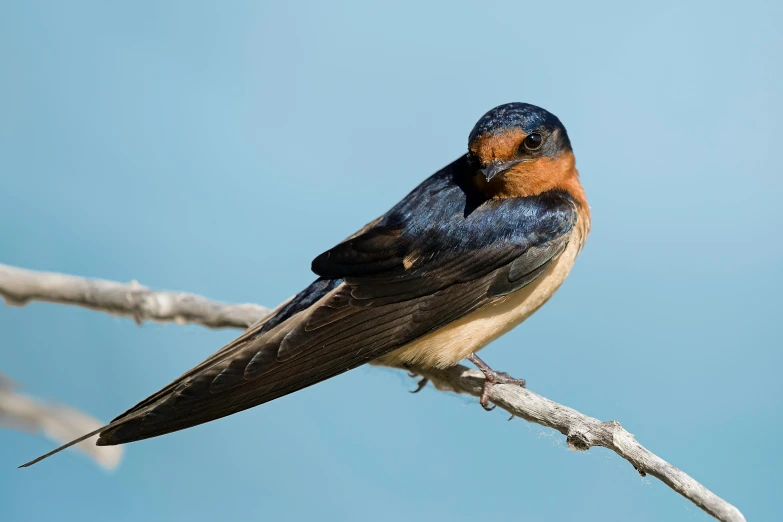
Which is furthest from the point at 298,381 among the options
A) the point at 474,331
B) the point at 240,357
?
the point at 474,331

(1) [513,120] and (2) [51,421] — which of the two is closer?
(1) [513,120]

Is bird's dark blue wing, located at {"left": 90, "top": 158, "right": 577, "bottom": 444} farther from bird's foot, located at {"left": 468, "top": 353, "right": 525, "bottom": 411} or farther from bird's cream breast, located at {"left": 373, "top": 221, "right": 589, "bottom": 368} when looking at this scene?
bird's foot, located at {"left": 468, "top": 353, "right": 525, "bottom": 411}

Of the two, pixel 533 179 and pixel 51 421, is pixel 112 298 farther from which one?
pixel 533 179

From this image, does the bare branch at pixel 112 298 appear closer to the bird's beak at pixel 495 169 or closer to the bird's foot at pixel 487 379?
the bird's foot at pixel 487 379

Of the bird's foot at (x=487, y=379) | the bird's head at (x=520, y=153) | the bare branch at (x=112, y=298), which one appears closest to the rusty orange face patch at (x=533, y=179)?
the bird's head at (x=520, y=153)

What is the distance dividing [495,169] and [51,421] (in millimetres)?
970

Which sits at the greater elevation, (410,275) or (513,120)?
(513,120)

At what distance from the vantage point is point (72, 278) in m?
1.81

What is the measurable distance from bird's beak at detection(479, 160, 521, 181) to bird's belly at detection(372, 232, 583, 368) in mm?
235

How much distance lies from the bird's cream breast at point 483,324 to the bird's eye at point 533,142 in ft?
0.65

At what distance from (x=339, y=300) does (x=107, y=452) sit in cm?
53

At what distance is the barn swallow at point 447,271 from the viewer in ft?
5.16

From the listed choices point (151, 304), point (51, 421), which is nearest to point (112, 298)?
point (151, 304)

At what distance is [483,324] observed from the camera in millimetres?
1710
